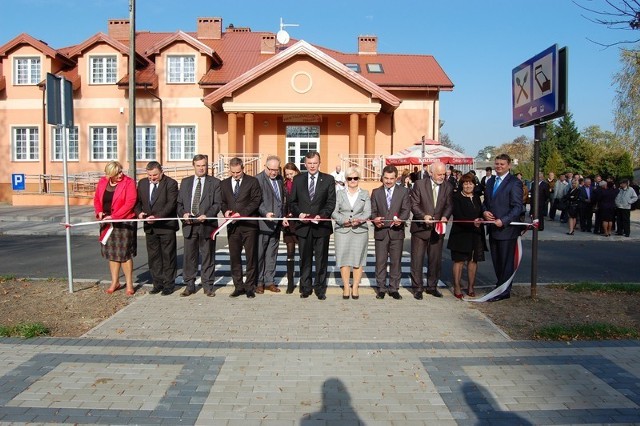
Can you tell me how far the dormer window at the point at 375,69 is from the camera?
3169 cm

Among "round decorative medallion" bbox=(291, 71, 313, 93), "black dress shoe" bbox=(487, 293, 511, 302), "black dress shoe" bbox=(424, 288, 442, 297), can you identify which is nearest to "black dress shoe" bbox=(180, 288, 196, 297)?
"black dress shoe" bbox=(424, 288, 442, 297)

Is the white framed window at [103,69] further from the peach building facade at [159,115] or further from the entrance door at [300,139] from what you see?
the entrance door at [300,139]

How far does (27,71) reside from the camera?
30328mm

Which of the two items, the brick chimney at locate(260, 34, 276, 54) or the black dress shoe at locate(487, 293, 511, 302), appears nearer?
the black dress shoe at locate(487, 293, 511, 302)

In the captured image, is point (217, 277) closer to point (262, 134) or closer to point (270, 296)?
point (270, 296)

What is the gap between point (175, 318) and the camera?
23.4ft

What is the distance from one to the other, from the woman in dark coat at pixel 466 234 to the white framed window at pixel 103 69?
26.6m

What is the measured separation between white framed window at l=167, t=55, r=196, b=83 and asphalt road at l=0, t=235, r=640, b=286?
15.7 m

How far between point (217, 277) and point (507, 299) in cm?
511

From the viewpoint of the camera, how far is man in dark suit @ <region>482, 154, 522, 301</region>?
8.25m

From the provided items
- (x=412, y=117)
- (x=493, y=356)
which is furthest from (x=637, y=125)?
(x=493, y=356)

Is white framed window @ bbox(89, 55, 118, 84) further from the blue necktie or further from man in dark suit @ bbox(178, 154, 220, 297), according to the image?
the blue necktie

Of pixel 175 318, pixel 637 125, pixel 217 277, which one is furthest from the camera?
pixel 637 125

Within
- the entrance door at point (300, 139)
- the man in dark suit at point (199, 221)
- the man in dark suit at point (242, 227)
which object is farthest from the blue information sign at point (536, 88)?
the entrance door at point (300, 139)
